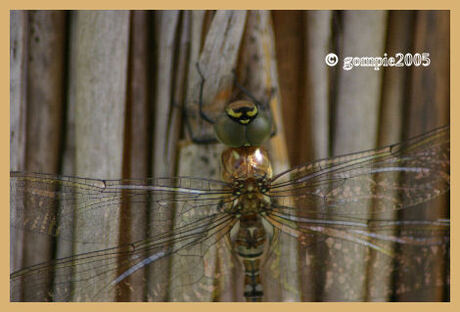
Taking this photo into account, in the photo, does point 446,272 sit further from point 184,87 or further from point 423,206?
point 184,87

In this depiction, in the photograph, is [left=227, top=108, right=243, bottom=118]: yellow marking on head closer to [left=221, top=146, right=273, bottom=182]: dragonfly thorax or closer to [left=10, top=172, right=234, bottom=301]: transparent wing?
[left=221, top=146, right=273, bottom=182]: dragonfly thorax

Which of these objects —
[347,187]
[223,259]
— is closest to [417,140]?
[347,187]

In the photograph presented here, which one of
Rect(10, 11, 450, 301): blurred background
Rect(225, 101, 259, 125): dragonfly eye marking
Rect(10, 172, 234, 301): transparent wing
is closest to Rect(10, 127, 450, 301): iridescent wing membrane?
Rect(10, 172, 234, 301): transparent wing

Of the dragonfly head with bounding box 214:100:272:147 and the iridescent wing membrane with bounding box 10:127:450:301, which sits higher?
the dragonfly head with bounding box 214:100:272:147

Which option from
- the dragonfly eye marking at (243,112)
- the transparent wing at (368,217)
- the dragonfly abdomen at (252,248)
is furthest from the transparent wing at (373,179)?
the dragonfly eye marking at (243,112)

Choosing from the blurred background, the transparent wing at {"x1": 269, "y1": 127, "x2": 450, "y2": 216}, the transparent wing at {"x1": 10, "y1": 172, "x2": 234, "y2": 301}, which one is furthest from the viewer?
the blurred background

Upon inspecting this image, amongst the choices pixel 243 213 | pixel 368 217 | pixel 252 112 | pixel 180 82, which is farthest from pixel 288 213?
pixel 180 82

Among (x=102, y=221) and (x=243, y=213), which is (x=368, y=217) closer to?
(x=243, y=213)

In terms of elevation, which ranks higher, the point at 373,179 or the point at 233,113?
the point at 233,113
